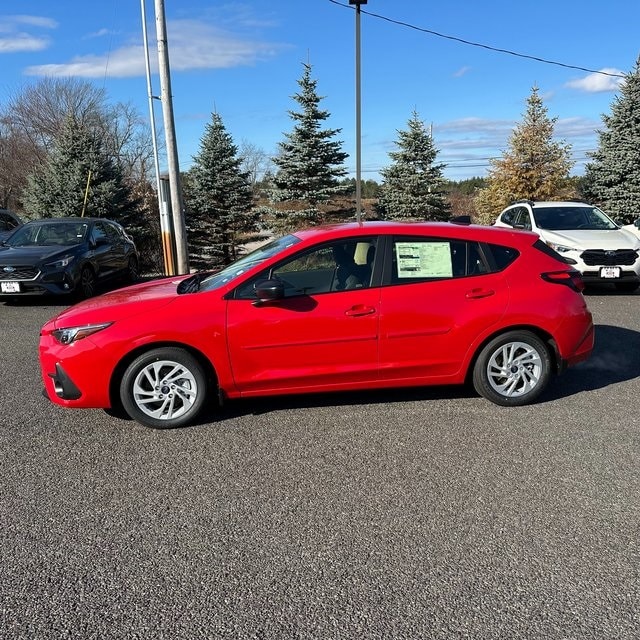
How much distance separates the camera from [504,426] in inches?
172

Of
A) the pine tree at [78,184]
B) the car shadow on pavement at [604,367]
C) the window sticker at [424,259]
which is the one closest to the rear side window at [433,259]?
the window sticker at [424,259]

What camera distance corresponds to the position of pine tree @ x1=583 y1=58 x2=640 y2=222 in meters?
23.2

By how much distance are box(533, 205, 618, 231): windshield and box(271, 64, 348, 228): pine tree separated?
8.98 meters

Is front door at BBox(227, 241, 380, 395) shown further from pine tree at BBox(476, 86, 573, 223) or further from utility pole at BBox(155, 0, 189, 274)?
pine tree at BBox(476, 86, 573, 223)

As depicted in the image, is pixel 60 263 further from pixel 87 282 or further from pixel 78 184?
pixel 78 184

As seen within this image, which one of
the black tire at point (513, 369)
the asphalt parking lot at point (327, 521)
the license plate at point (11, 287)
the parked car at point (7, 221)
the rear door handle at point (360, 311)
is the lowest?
the asphalt parking lot at point (327, 521)

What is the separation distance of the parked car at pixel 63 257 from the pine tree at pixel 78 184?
7.95m

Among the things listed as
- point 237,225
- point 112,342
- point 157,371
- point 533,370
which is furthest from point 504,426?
point 237,225

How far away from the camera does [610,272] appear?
Answer: 31.6 feet

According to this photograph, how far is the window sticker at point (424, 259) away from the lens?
15.2 feet

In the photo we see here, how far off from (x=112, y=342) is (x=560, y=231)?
882 centimetres

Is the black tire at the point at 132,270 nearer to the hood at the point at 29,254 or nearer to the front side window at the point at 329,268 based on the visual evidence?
the hood at the point at 29,254

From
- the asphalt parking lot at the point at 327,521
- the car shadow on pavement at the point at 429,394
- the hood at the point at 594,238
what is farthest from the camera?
the hood at the point at 594,238

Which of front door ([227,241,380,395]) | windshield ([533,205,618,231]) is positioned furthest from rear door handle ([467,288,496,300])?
windshield ([533,205,618,231])
